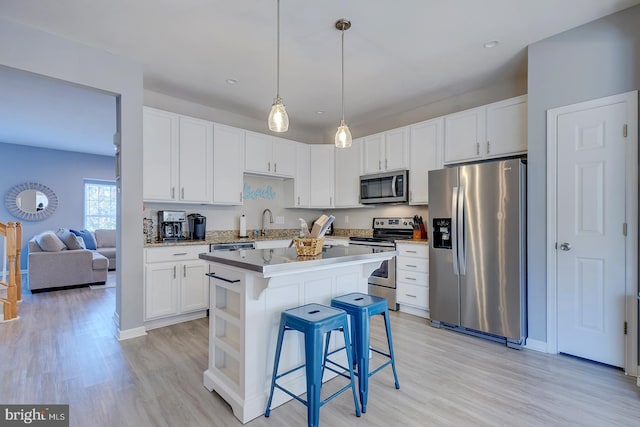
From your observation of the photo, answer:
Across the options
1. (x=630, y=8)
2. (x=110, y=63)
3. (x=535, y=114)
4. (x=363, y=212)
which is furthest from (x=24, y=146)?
(x=630, y=8)

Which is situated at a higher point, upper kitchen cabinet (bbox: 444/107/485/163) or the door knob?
upper kitchen cabinet (bbox: 444/107/485/163)

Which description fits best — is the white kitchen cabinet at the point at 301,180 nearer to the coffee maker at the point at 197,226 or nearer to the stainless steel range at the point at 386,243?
the stainless steel range at the point at 386,243

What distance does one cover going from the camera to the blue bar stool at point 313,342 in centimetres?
170

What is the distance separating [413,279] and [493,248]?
41.0 inches

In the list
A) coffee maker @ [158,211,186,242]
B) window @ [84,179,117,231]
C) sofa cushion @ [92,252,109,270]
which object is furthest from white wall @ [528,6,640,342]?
window @ [84,179,117,231]

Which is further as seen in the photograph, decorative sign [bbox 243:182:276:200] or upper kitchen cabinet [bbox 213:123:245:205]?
decorative sign [bbox 243:182:276:200]

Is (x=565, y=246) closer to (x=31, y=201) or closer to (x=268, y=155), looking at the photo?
(x=268, y=155)

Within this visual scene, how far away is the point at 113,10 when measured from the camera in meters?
2.36

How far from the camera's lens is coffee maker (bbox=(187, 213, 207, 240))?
3990 millimetres

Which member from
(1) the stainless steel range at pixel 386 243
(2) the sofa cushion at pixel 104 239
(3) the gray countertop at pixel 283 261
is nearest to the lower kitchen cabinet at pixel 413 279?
(1) the stainless steel range at pixel 386 243

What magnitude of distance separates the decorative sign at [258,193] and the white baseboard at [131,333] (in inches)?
85.2

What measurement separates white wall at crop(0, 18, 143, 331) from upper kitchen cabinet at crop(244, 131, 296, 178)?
4.70 feet

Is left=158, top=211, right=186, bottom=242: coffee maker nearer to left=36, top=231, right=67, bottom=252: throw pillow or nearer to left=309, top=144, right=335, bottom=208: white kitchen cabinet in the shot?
left=309, top=144, right=335, bottom=208: white kitchen cabinet

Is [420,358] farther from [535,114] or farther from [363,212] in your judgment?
[363,212]
